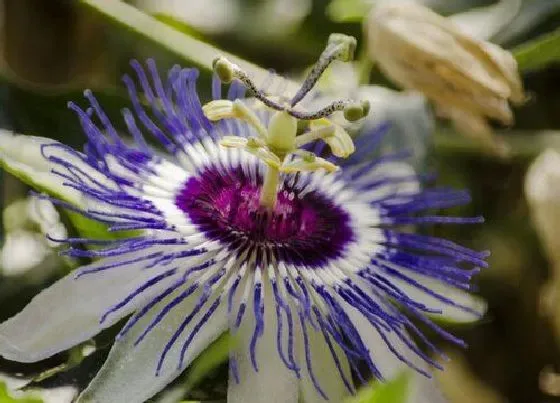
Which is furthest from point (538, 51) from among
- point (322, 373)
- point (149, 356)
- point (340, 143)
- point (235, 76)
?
point (149, 356)

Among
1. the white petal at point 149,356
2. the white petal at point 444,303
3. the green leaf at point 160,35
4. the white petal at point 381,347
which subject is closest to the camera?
the white petal at point 149,356

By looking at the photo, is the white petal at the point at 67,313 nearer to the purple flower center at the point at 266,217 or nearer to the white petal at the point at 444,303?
the purple flower center at the point at 266,217

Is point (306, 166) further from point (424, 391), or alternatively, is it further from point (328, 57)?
point (424, 391)

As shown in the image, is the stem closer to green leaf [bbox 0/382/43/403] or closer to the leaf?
the leaf

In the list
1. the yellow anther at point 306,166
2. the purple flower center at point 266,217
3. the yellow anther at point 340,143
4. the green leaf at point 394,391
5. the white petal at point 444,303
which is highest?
the yellow anther at point 340,143

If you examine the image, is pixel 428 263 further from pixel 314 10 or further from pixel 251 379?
pixel 314 10

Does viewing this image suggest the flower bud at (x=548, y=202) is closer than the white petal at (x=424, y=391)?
No

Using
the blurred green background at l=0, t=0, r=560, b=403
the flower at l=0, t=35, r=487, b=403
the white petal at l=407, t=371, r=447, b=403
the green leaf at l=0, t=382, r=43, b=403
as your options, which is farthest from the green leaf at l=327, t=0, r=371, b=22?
the green leaf at l=0, t=382, r=43, b=403

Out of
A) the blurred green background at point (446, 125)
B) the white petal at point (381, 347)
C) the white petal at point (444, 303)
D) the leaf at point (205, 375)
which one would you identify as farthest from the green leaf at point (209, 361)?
the blurred green background at point (446, 125)
